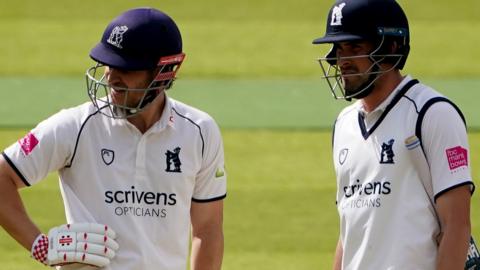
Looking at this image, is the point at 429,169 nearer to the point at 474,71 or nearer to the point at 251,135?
the point at 251,135

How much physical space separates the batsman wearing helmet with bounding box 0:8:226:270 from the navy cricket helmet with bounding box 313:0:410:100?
67 centimetres

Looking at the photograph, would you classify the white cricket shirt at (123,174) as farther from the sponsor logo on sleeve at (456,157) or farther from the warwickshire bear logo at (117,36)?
the sponsor logo on sleeve at (456,157)

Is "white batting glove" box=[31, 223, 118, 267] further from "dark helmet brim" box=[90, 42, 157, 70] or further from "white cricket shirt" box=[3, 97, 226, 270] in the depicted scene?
"dark helmet brim" box=[90, 42, 157, 70]

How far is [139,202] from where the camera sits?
5277 mm

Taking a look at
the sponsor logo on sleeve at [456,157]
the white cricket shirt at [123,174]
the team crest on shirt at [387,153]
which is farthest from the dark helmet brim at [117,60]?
the sponsor logo on sleeve at [456,157]

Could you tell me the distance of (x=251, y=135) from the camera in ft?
37.9

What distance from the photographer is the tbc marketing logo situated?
17.3ft

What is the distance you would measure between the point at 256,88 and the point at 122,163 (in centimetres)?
795

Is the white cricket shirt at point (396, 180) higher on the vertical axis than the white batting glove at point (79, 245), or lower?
higher

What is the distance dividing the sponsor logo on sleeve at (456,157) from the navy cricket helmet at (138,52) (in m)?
1.22

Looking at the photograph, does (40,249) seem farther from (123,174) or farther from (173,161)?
(173,161)

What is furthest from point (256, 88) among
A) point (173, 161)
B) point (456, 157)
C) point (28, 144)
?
point (456, 157)

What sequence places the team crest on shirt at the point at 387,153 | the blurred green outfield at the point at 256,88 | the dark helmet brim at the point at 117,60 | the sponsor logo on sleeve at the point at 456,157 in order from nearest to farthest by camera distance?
1. the sponsor logo on sleeve at the point at 456,157
2. the team crest on shirt at the point at 387,153
3. the dark helmet brim at the point at 117,60
4. the blurred green outfield at the point at 256,88

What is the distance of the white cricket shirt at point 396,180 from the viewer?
4.96 metres
